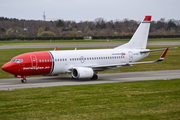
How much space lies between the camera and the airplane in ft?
107

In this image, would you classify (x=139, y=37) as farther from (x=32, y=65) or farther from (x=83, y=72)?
(x=32, y=65)

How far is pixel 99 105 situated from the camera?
1959cm

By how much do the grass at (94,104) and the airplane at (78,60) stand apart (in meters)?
7.80

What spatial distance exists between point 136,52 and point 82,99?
795 inches

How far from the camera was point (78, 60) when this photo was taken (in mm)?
35719

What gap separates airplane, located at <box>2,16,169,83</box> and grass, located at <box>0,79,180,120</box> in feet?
25.6

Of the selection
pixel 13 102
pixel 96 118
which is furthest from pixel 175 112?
pixel 13 102

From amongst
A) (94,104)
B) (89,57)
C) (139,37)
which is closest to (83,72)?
(89,57)

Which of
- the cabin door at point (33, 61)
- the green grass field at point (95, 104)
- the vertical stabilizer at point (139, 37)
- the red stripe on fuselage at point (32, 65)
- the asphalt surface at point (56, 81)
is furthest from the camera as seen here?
the vertical stabilizer at point (139, 37)

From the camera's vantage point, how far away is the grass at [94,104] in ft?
56.2

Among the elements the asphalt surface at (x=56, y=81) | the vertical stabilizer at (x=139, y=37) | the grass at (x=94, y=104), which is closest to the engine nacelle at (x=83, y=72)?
the asphalt surface at (x=56, y=81)

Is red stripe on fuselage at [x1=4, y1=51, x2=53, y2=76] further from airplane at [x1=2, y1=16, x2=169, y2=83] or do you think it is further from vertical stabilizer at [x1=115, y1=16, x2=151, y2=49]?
vertical stabilizer at [x1=115, y1=16, x2=151, y2=49]

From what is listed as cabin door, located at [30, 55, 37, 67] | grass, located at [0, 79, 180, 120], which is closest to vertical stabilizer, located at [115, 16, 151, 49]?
cabin door, located at [30, 55, 37, 67]

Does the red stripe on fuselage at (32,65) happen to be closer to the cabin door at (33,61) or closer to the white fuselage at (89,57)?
the cabin door at (33,61)
